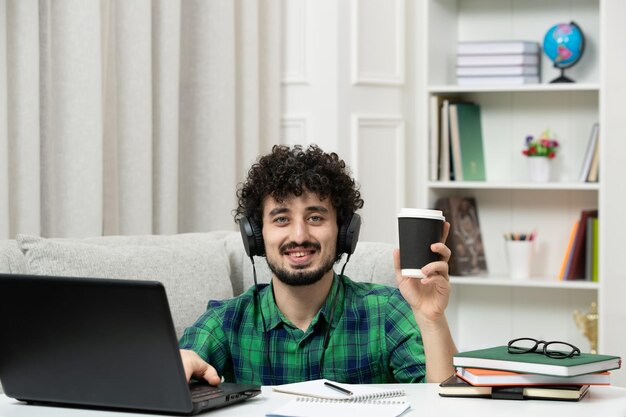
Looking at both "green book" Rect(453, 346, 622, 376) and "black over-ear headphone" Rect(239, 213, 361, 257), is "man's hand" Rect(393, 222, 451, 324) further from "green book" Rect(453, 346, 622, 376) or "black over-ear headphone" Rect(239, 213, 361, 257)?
"black over-ear headphone" Rect(239, 213, 361, 257)

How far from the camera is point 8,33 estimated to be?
8.22ft

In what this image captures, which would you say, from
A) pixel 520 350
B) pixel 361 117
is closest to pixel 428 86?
A: pixel 361 117

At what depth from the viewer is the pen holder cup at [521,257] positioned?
363cm

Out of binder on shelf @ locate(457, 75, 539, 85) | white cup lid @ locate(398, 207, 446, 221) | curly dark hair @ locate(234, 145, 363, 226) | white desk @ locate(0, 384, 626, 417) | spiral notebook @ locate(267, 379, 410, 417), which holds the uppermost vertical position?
binder on shelf @ locate(457, 75, 539, 85)

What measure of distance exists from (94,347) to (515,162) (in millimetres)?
2761

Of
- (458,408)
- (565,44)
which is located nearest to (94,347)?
(458,408)

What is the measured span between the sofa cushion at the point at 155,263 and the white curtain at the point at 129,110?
1.34 feet

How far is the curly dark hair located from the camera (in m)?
1.92

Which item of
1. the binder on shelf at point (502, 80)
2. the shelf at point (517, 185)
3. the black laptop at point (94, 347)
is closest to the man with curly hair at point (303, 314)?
the black laptop at point (94, 347)

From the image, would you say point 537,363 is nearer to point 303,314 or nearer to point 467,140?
point 303,314

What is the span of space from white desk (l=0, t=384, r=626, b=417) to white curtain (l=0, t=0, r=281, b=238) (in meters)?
1.16

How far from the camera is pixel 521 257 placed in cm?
364

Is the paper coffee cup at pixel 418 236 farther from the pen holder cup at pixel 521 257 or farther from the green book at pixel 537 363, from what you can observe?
the pen holder cup at pixel 521 257

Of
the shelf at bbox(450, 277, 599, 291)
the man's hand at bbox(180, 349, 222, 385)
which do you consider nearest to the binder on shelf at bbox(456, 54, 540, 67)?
the shelf at bbox(450, 277, 599, 291)
